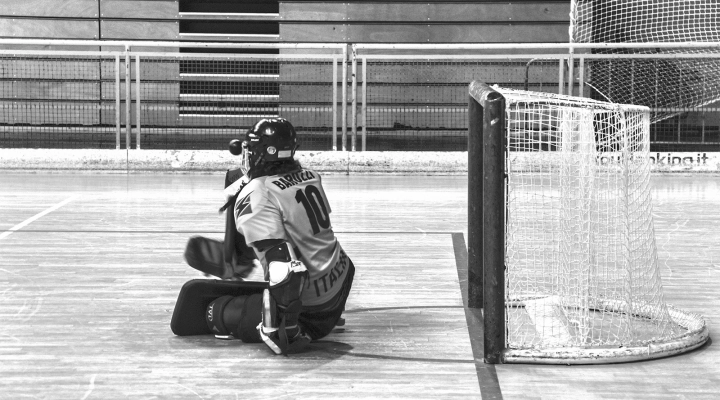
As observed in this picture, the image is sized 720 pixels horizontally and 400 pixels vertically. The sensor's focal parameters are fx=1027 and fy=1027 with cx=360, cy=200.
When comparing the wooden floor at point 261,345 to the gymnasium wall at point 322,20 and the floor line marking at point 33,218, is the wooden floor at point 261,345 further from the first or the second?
the gymnasium wall at point 322,20

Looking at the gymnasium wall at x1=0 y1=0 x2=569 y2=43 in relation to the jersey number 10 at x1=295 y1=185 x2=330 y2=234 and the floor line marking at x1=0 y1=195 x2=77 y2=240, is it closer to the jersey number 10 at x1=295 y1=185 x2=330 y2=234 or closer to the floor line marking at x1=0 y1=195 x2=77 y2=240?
the floor line marking at x1=0 y1=195 x2=77 y2=240

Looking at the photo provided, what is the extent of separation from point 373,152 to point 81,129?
5.49 metres

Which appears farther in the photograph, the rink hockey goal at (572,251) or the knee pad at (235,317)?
the knee pad at (235,317)

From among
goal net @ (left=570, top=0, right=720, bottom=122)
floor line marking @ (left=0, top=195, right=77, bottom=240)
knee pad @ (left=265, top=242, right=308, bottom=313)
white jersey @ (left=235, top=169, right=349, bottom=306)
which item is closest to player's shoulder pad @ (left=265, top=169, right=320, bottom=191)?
white jersey @ (left=235, top=169, right=349, bottom=306)

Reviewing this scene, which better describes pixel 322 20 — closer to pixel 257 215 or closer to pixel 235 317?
pixel 235 317

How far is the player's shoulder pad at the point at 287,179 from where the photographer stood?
5.05m

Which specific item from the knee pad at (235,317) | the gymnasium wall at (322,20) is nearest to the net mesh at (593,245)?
the knee pad at (235,317)

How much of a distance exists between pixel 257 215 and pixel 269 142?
1.23ft

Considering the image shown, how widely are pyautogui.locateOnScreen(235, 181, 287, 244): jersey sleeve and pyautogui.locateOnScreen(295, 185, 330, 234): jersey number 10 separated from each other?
0.51 ft

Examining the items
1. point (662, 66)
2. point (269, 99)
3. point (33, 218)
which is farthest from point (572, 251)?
point (269, 99)

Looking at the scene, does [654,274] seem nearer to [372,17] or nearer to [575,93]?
[575,93]

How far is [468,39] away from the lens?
2023cm

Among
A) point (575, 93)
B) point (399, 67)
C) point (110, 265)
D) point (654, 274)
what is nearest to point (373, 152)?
point (399, 67)

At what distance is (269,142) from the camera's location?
5059mm
